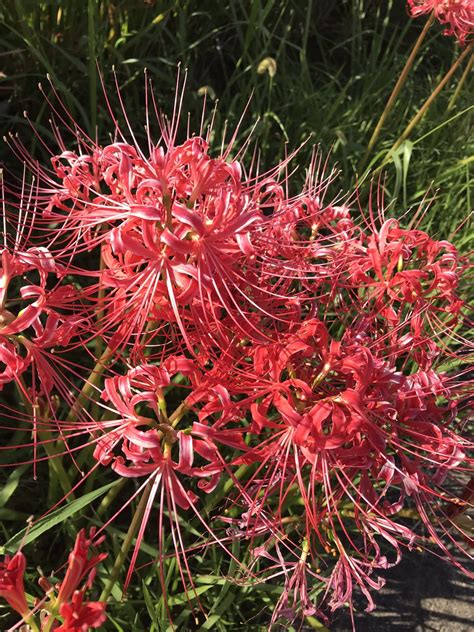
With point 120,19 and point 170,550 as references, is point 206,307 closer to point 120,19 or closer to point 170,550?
point 170,550

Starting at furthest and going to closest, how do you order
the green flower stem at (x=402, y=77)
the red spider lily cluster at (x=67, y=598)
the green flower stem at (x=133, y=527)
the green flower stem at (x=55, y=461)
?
1. the green flower stem at (x=402, y=77)
2. the green flower stem at (x=55, y=461)
3. the green flower stem at (x=133, y=527)
4. the red spider lily cluster at (x=67, y=598)

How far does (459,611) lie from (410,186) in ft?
4.86

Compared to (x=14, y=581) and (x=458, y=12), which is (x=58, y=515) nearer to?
(x=14, y=581)

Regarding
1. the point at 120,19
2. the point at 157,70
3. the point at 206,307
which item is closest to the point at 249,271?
the point at 206,307

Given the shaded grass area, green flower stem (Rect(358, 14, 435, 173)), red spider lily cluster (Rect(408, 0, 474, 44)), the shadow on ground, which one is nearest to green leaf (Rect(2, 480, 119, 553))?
the shadow on ground

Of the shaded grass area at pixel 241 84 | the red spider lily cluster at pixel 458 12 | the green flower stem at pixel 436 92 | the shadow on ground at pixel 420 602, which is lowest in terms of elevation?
the shadow on ground at pixel 420 602

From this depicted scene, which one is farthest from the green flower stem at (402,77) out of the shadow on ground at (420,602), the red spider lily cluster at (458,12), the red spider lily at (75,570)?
the red spider lily at (75,570)

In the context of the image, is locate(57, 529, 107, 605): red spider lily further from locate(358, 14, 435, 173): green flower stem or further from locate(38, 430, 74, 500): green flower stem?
locate(358, 14, 435, 173): green flower stem

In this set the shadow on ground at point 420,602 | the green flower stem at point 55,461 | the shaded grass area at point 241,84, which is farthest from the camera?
the shaded grass area at point 241,84

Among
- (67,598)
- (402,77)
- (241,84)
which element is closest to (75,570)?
(67,598)

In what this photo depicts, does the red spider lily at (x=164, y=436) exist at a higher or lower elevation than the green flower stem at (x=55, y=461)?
higher

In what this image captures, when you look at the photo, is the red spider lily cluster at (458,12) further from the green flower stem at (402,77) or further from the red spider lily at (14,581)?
the red spider lily at (14,581)

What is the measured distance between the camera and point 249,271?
111 centimetres

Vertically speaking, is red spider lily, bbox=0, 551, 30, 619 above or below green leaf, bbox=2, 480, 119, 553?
above
